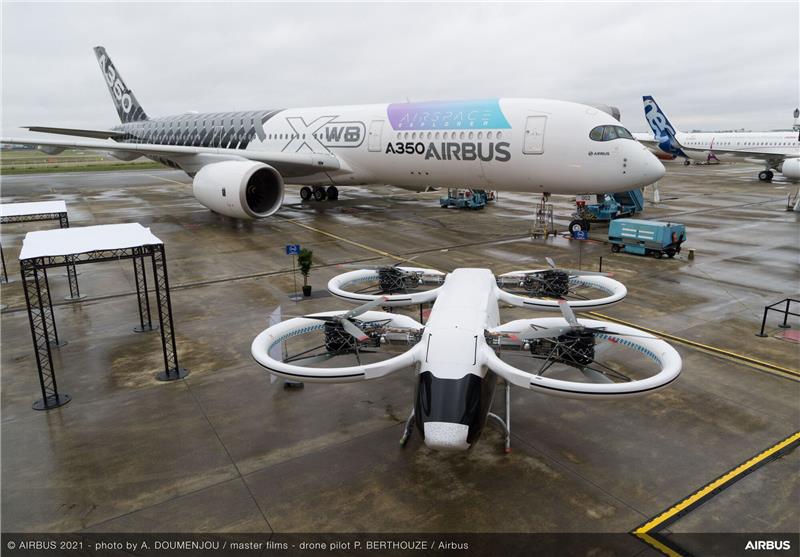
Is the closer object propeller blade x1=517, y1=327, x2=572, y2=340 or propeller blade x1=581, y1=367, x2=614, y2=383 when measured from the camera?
propeller blade x1=581, y1=367, x2=614, y2=383

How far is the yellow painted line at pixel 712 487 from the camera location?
21.2 ft

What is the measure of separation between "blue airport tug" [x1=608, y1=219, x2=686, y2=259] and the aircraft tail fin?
38480 millimetres

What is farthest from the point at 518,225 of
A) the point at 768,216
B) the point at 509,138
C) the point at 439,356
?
the point at 439,356

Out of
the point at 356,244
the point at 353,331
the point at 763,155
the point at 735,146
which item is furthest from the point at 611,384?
the point at 735,146

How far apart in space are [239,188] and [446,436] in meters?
19.2

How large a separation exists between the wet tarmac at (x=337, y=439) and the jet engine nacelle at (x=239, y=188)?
765 cm

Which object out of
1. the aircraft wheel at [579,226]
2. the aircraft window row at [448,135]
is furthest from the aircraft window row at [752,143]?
the aircraft window row at [448,135]

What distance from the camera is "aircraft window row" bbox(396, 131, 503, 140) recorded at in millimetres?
22688

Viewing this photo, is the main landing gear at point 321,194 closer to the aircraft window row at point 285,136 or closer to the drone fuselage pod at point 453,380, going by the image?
the aircraft window row at point 285,136

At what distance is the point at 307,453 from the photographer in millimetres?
7992

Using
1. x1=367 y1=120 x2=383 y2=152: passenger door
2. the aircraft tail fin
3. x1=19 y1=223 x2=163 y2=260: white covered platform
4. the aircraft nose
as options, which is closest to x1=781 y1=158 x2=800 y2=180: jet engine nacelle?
x1=367 y1=120 x2=383 y2=152: passenger door

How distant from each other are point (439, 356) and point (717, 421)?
518 cm

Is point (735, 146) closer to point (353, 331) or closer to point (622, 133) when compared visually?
point (622, 133)

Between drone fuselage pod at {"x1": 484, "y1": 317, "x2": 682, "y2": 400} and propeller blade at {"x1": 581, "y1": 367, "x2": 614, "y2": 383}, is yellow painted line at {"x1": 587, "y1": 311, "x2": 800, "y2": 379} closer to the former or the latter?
drone fuselage pod at {"x1": 484, "y1": 317, "x2": 682, "y2": 400}
